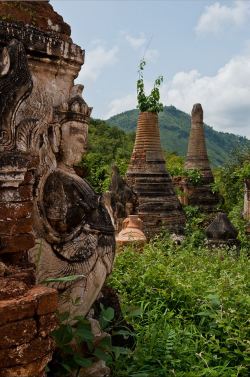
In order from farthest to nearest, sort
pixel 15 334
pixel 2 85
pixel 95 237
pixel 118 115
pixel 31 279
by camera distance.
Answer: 1. pixel 118 115
2. pixel 95 237
3. pixel 2 85
4. pixel 31 279
5. pixel 15 334

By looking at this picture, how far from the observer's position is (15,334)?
2.03 meters

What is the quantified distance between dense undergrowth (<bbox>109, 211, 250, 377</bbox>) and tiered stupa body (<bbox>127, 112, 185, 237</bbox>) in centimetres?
814

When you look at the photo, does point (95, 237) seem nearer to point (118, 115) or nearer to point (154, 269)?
point (154, 269)

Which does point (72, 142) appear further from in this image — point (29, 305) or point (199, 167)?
point (199, 167)

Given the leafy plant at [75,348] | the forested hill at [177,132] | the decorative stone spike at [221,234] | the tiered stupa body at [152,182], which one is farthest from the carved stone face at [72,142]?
the forested hill at [177,132]

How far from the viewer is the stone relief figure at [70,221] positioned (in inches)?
121

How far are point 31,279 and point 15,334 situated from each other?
40cm

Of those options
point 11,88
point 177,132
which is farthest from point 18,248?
point 177,132

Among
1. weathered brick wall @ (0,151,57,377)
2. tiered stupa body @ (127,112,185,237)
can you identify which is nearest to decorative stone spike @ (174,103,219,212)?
tiered stupa body @ (127,112,185,237)

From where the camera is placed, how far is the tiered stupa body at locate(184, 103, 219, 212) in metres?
18.6

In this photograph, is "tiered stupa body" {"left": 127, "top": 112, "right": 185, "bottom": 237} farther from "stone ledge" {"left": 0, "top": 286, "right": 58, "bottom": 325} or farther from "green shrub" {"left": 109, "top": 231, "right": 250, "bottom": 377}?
"stone ledge" {"left": 0, "top": 286, "right": 58, "bottom": 325}

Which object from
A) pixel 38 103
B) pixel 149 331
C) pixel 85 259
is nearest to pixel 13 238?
pixel 85 259

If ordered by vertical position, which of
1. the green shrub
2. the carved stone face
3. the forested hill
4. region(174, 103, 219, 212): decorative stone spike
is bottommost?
the green shrub

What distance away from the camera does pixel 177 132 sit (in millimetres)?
105188
